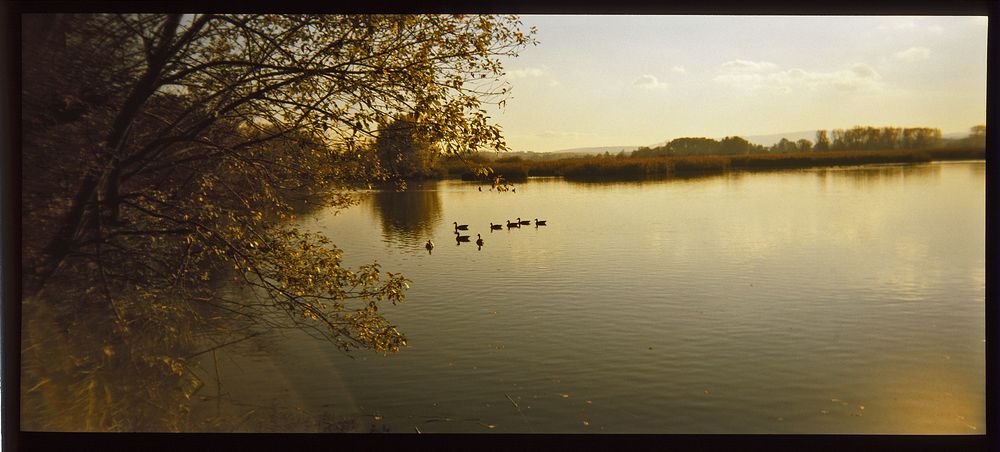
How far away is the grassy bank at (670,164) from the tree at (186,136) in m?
1.46

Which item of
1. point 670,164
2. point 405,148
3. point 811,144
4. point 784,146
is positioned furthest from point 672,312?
point 405,148

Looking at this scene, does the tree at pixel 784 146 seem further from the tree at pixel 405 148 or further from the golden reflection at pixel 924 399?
the tree at pixel 405 148

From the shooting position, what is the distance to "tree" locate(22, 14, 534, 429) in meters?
4.86

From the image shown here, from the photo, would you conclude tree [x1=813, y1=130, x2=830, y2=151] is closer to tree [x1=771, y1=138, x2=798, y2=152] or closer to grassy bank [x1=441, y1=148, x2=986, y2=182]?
grassy bank [x1=441, y1=148, x2=986, y2=182]

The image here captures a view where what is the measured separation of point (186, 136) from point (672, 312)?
480cm

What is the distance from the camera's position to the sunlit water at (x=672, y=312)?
5.84 m

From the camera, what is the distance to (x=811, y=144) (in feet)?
22.4

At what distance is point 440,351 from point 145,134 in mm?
3176

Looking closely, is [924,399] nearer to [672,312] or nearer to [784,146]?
[672,312]

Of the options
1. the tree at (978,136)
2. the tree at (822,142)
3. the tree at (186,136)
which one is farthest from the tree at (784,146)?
the tree at (186,136)

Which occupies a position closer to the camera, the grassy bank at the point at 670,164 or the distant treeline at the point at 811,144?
the distant treeline at the point at 811,144

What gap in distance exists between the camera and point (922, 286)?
6.57 meters

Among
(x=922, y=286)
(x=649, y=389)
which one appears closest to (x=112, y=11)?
(x=649, y=389)

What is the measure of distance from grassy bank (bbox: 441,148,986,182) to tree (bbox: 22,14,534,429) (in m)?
1.46
